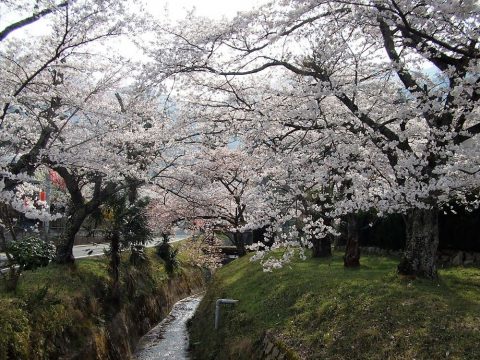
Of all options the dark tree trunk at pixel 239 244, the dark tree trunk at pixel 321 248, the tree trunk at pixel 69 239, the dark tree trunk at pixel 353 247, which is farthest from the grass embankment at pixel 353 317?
the dark tree trunk at pixel 239 244

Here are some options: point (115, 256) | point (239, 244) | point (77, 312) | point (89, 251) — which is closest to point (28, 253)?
point (77, 312)

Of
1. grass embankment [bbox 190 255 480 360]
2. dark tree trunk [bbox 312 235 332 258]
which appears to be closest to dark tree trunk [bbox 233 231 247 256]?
dark tree trunk [bbox 312 235 332 258]

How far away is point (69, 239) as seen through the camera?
47.9ft

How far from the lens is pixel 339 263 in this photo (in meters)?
15.6

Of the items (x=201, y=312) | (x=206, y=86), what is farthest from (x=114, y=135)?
(x=201, y=312)

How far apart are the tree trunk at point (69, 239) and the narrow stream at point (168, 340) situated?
12.9ft

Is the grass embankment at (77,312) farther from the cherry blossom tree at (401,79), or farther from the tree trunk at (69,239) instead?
the cherry blossom tree at (401,79)

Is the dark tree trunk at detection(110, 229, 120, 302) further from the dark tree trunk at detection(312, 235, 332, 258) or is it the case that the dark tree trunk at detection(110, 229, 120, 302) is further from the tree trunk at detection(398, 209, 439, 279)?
the tree trunk at detection(398, 209, 439, 279)

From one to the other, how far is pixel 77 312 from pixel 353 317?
7283 mm

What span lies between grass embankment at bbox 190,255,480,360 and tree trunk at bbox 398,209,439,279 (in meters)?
0.34

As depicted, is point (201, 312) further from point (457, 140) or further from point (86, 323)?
point (457, 140)

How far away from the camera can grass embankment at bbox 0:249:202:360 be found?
8672 mm

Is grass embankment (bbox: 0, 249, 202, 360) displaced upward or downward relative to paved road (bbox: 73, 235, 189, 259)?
downward

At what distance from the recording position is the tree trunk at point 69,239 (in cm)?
1440
